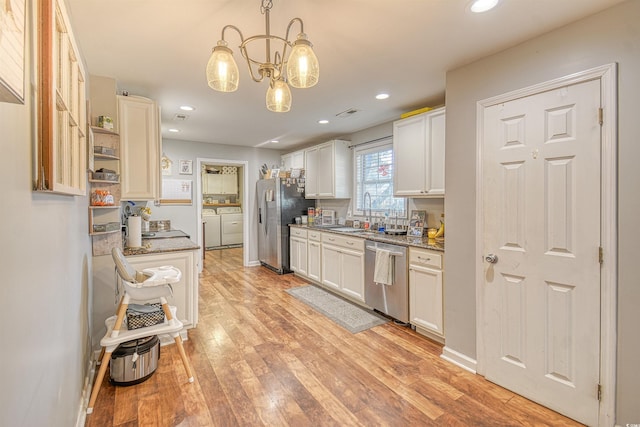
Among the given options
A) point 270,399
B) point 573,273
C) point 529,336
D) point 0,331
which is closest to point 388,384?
point 270,399

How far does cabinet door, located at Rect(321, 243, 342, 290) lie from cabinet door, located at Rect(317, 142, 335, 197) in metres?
0.96

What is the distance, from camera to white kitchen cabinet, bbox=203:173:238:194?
7934mm

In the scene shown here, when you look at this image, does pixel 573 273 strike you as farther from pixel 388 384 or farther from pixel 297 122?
pixel 297 122

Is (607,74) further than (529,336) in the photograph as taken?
No

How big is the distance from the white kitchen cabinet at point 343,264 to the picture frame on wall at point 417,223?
61 centimetres

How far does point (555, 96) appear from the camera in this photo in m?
1.84

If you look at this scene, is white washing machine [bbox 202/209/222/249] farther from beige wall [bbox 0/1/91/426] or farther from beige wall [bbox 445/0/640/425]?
beige wall [bbox 445/0/640/425]

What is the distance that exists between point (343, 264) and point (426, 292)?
1.29 metres

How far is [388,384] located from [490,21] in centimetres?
247

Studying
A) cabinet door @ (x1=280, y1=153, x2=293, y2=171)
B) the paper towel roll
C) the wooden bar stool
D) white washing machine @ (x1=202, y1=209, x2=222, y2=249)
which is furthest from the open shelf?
white washing machine @ (x1=202, y1=209, x2=222, y2=249)

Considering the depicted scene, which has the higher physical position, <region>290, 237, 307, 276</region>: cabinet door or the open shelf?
the open shelf

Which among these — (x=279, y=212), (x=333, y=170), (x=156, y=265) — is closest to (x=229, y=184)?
(x=279, y=212)

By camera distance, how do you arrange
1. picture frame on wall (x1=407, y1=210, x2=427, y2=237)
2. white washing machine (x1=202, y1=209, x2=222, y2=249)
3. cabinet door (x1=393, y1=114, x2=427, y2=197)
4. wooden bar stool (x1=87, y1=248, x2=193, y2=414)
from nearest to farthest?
1. wooden bar stool (x1=87, y1=248, x2=193, y2=414)
2. cabinet door (x1=393, y1=114, x2=427, y2=197)
3. picture frame on wall (x1=407, y1=210, x2=427, y2=237)
4. white washing machine (x1=202, y1=209, x2=222, y2=249)

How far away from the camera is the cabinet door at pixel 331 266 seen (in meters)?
3.95
